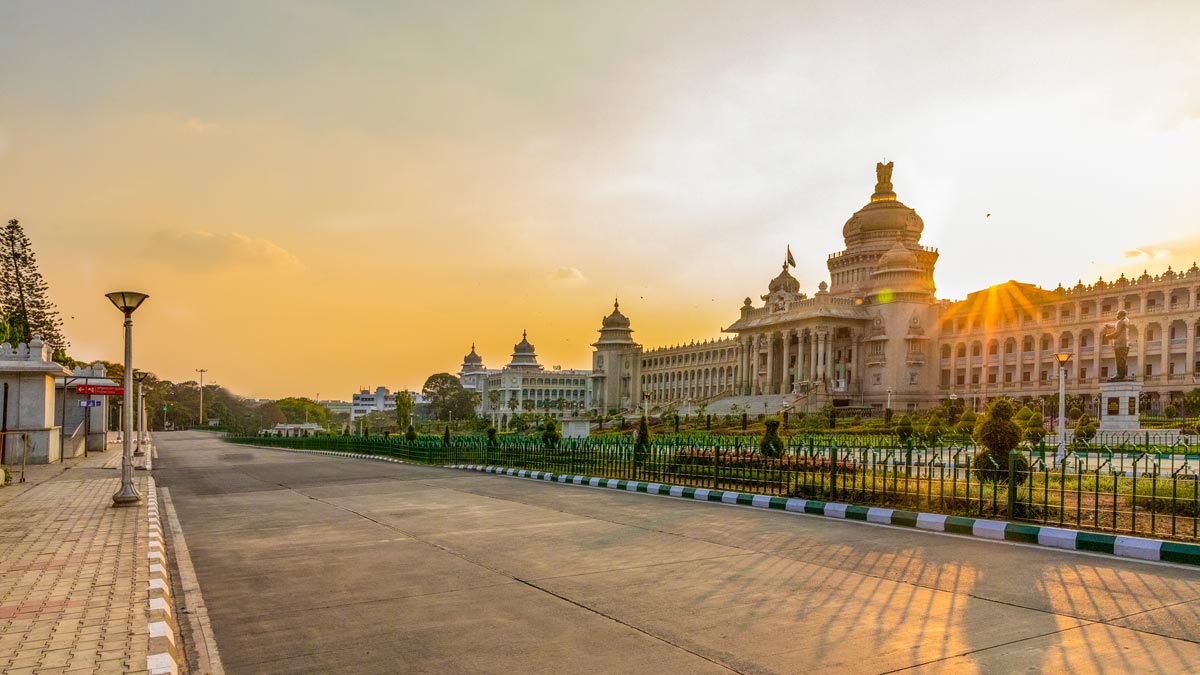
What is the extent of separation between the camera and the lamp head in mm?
15172

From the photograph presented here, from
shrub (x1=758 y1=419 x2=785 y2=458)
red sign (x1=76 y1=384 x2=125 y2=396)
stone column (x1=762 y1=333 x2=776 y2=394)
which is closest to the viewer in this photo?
shrub (x1=758 y1=419 x2=785 y2=458)

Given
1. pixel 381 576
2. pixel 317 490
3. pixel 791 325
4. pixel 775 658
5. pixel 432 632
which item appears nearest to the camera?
pixel 775 658

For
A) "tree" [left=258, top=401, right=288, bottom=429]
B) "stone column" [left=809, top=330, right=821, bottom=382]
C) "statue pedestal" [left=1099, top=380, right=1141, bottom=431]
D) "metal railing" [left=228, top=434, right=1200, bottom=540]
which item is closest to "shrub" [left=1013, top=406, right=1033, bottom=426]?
"statue pedestal" [left=1099, top=380, right=1141, bottom=431]

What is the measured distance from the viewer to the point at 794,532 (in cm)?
1166

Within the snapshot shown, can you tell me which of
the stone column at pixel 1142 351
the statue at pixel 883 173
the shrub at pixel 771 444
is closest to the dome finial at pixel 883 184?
the statue at pixel 883 173

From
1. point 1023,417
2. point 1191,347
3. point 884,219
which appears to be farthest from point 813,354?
point 1023,417

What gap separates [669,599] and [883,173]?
296 ft

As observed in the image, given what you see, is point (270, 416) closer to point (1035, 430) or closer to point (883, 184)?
point (883, 184)

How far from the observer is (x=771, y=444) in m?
20.0

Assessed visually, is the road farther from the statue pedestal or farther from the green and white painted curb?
the statue pedestal

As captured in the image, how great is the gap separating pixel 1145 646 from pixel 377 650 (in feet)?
17.7

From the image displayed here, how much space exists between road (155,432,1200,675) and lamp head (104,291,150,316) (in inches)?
176

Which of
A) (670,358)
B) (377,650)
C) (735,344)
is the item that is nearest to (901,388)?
(735,344)

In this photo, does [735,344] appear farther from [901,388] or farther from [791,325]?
[901,388]
